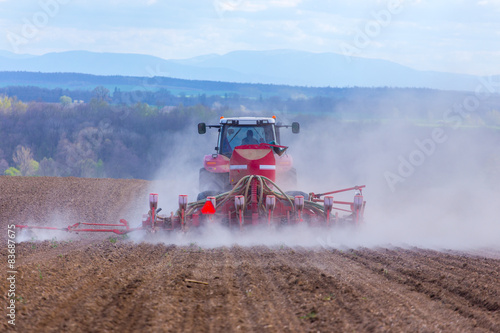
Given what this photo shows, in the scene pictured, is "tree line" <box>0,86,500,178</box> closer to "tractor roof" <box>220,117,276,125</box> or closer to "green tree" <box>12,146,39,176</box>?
"green tree" <box>12,146,39,176</box>

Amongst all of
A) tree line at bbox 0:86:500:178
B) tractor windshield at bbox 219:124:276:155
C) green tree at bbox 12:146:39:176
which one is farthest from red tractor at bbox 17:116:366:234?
green tree at bbox 12:146:39:176

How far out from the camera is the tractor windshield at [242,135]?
41.1 ft

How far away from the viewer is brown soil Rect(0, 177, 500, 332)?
5.10 m

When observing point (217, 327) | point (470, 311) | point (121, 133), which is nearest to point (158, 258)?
point (217, 327)

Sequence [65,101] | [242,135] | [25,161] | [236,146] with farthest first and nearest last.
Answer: [65,101]
[25,161]
[242,135]
[236,146]

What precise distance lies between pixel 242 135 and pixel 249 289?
6.61 m

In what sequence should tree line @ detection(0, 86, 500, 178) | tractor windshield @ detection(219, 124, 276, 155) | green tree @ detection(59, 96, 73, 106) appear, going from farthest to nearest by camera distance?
1. green tree @ detection(59, 96, 73, 106)
2. tree line @ detection(0, 86, 500, 178)
3. tractor windshield @ detection(219, 124, 276, 155)

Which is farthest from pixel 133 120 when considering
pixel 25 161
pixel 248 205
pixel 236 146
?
pixel 248 205

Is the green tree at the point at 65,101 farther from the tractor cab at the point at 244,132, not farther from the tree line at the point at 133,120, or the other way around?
the tractor cab at the point at 244,132

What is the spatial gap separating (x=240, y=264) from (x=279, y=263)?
1.81 feet

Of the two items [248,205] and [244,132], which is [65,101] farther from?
[248,205]

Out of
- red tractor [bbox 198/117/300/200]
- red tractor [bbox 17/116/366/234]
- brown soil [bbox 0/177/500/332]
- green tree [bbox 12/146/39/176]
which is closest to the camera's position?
brown soil [bbox 0/177/500/332]

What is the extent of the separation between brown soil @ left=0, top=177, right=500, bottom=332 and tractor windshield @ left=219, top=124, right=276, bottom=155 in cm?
339

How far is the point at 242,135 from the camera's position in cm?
1263
